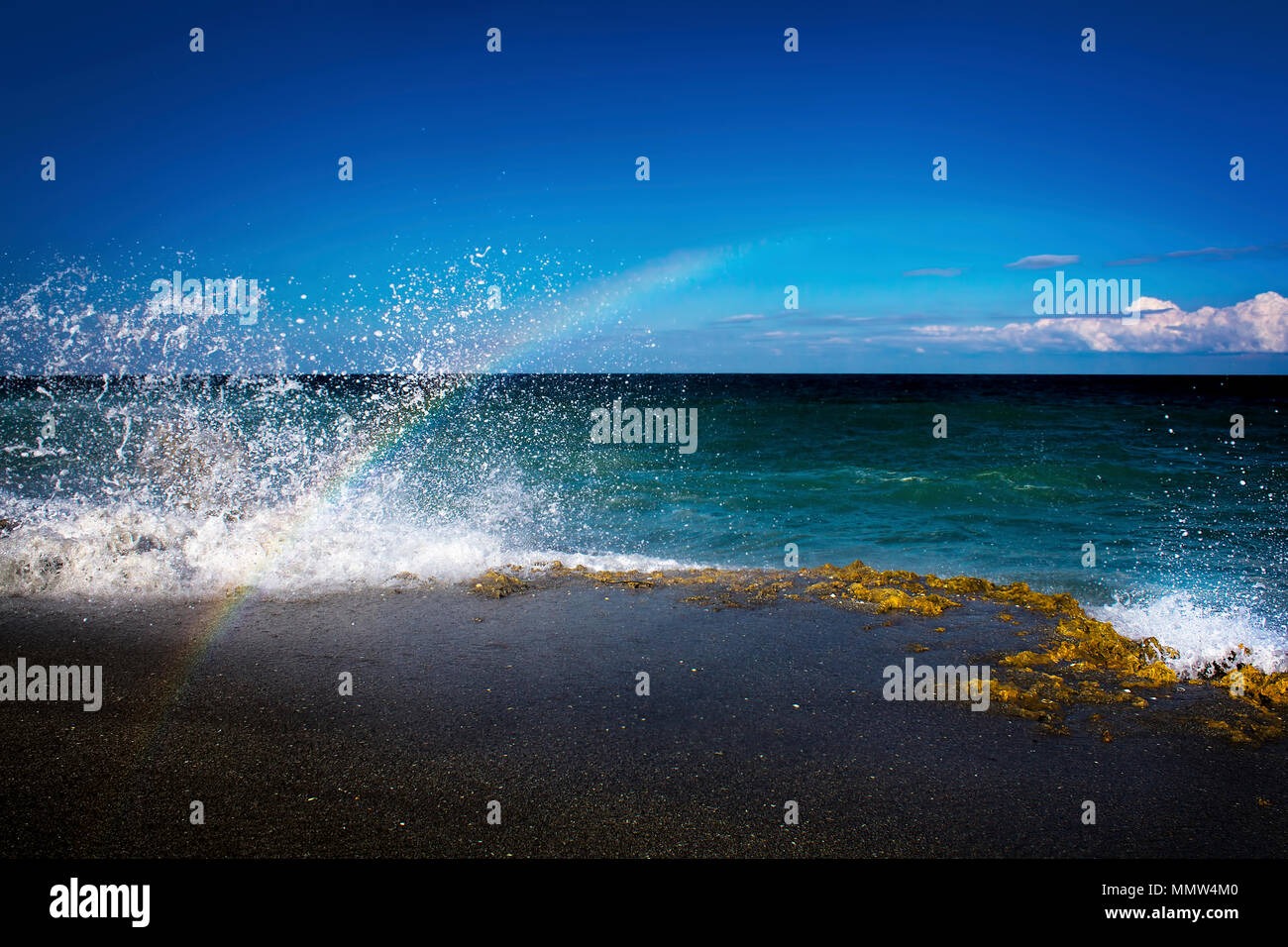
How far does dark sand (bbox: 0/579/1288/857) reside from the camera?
3.40 meters

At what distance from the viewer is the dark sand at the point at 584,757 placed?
340 centimetres

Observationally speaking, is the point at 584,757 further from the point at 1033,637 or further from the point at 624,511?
the point at 624,511

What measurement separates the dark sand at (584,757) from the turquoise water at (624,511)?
75.8 inches

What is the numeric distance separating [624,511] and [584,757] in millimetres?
8878

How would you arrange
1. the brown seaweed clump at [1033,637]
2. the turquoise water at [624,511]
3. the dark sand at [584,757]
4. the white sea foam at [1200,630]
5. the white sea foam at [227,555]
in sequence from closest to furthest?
the dark sand at [584,757] < the brown seaweed clump at [1033,637] < the white sea foam at [1200,630] < the white sea foam at [227,555] < the turquoise water at [624,511]

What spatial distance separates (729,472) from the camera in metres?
18.2

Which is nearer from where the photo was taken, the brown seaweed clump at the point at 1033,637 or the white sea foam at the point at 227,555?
the brown seaweed clump at the point at 1033,637

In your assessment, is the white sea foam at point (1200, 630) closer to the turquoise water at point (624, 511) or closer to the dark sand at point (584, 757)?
the turquoise water at point (624, 511)

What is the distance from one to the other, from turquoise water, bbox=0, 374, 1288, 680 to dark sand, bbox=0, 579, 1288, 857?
1924 millimetres

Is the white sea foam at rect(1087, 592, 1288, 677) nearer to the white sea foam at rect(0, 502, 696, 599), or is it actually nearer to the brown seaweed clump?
the brown seaweed clump

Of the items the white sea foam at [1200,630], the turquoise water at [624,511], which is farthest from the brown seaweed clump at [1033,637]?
the turquoise water at [624,511]
